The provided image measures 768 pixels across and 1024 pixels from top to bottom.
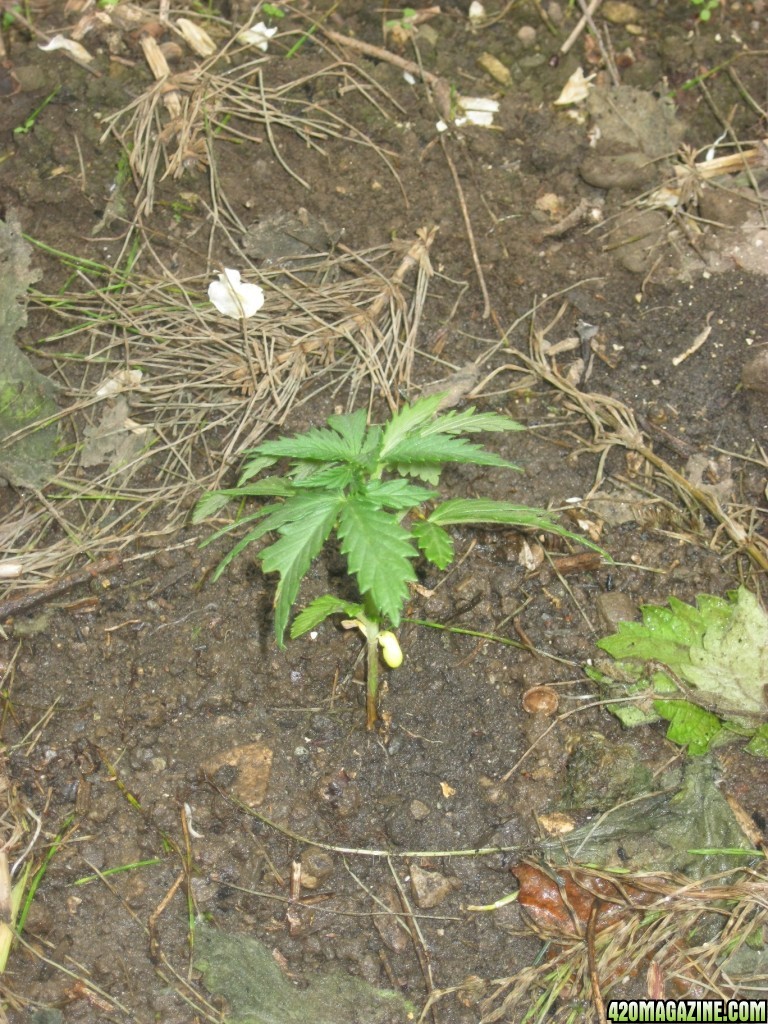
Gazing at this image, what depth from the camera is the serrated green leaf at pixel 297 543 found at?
73.7 inches

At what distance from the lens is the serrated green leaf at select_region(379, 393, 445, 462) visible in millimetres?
2137

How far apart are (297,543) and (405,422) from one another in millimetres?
441

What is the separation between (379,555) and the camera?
1843mm

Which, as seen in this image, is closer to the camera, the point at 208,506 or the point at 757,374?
the point at 208,506

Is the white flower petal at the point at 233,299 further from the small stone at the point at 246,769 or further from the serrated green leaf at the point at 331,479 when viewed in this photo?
the small stone at the point at 246,769

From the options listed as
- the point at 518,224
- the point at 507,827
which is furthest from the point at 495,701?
the point at 518,224

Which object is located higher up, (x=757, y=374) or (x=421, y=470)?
(x=421, y=470)

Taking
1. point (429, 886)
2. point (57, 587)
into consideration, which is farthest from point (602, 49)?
point (429, 886)

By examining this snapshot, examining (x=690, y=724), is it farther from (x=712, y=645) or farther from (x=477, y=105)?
(x=477, y=105)

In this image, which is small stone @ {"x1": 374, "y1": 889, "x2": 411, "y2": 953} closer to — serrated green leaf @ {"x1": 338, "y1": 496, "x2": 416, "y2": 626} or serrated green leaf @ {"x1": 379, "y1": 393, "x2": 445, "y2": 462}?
serrated green leaf @ {"x1": 338, "y1": 496, "x2": 416, "y2": 626}

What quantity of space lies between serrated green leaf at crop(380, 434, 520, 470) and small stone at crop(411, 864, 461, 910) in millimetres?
1029

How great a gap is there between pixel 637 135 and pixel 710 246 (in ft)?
1.72

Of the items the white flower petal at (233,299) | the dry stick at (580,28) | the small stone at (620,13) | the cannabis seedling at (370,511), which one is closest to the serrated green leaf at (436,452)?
the cannabis seedling at (370,511)

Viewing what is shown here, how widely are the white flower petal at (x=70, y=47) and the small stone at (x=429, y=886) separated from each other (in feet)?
9.90
